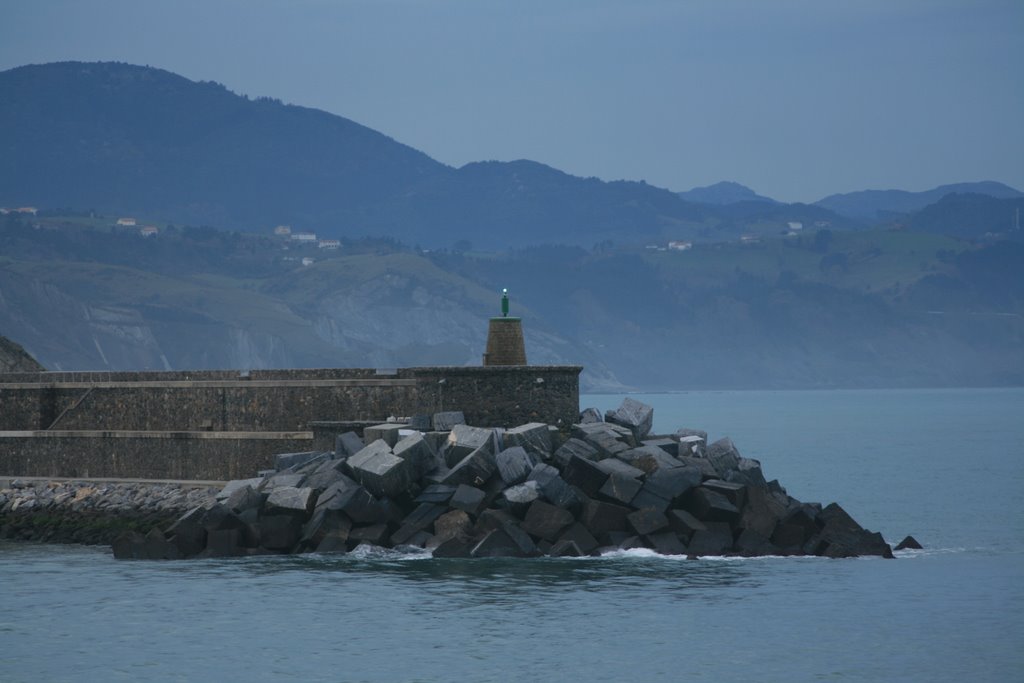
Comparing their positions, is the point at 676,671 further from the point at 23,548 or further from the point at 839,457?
the point at 839,457

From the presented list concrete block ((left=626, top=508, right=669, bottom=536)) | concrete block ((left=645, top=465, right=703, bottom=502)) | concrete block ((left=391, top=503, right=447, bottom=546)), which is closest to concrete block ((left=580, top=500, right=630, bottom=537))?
concrete block ((left=626, top=508, right=669, bottom=536))

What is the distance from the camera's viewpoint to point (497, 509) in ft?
90.8

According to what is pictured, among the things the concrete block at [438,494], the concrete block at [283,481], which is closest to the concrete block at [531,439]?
the concrete block at [438,494]

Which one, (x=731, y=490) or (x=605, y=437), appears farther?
(x=605, y=437)

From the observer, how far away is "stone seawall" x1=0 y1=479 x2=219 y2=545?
1201 inches

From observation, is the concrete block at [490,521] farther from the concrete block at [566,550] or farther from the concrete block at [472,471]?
the concrete block at [566,550]

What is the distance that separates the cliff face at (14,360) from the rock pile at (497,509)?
18322 mm

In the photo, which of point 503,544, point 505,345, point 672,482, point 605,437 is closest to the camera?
point 503,544

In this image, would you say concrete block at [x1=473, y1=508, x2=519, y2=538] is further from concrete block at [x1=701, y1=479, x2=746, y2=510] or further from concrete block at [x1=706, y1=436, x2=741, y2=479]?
concrete block at [x1=706, y1=436, x2=741, y2=479]

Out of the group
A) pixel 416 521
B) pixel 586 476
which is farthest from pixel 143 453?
pixel 586 476

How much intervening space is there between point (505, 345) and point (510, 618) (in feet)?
28.1

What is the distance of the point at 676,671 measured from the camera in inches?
808

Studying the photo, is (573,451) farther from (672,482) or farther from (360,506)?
(360,506)

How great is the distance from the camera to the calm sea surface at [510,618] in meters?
20.7
